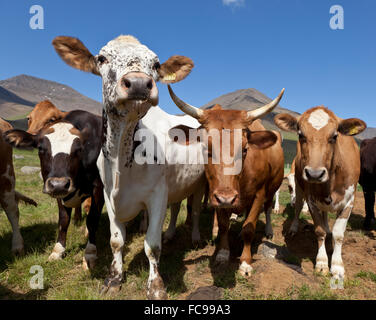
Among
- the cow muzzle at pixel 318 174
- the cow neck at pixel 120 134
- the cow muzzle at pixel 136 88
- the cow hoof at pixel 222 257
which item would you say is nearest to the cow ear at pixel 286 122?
the cow muzzle at pixel 318 174

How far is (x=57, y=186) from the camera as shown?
3.67 meters

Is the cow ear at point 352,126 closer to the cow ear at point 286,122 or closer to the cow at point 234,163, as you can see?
the cow ear at point 286,122

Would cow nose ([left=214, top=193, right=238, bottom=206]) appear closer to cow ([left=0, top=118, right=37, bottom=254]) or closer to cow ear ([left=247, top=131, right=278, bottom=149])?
cow ear ([left=247, top=131, right=278, bottom=149])

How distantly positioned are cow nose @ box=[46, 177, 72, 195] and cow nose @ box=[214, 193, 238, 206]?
2063 millimetres

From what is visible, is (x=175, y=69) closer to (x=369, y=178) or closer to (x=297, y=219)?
(x=297, y=219)

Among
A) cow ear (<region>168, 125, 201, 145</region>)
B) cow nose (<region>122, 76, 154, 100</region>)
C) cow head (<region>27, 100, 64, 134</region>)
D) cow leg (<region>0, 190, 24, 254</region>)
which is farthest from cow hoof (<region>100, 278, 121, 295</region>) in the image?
cow head (<region>27, 100, 64, 134</region>)

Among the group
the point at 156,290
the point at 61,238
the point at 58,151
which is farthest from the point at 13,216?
the point at 156,290

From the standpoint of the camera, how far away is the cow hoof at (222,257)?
4.50 meters

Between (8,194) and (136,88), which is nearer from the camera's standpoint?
(136,88)

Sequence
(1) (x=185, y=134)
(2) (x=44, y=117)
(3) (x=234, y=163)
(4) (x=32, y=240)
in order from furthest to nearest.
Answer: (2) (x=44, y=117) → (4) (x=32, y=240) → (1) (x=185, y=134) → (3) (x=234, y=163)

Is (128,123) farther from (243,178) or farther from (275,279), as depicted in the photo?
(275,279)

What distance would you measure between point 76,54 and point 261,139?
275 cm

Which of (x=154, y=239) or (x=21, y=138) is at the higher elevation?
(x=21, y=138)
